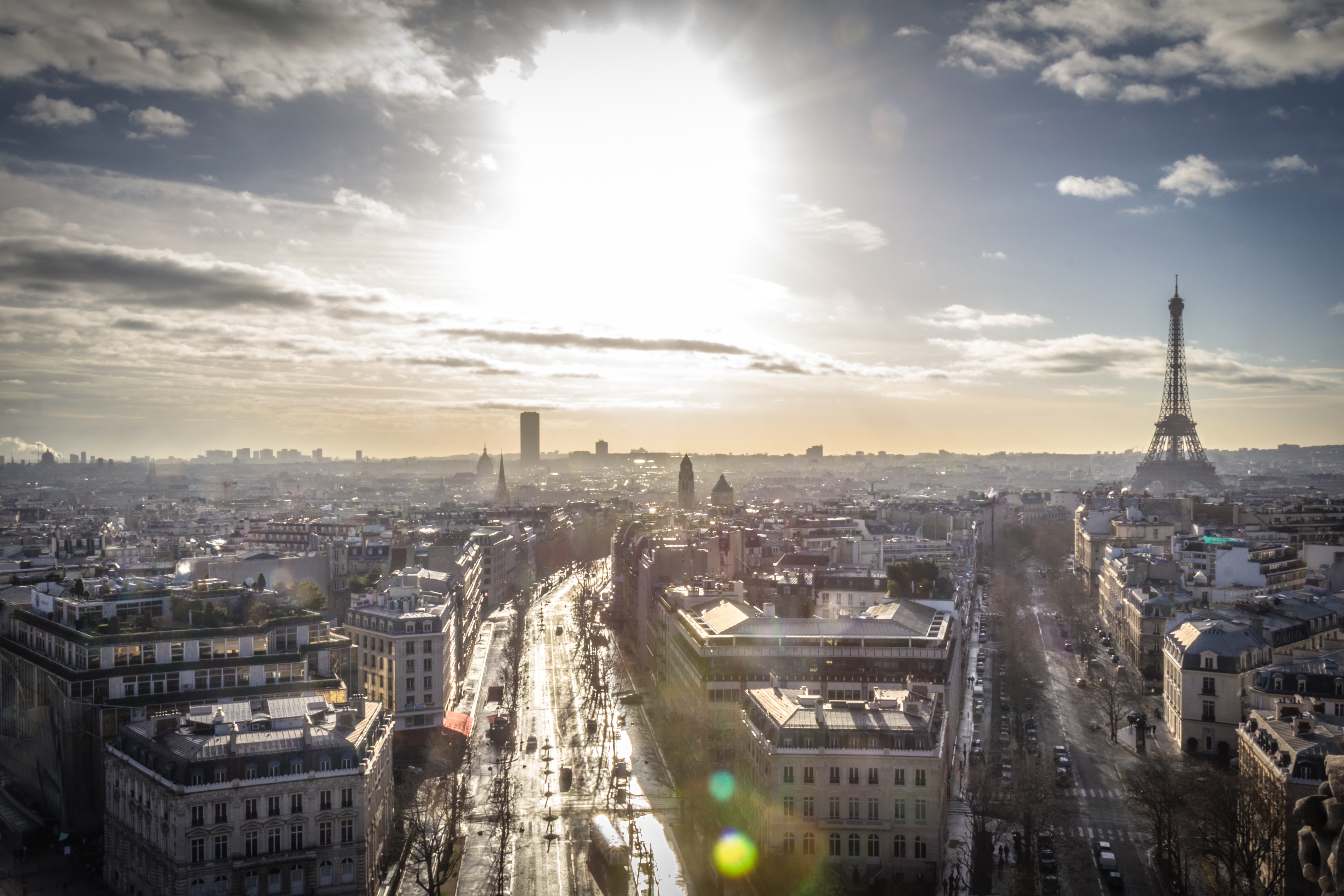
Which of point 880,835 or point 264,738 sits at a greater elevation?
point 264,738

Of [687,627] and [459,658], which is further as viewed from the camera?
[459,658]

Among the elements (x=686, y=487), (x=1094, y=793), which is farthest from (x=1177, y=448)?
(x=1094, y=793)

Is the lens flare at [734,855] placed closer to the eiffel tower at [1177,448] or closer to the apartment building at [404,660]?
the apartment building at [404,660]

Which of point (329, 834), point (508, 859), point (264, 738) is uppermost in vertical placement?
point (264, 738)

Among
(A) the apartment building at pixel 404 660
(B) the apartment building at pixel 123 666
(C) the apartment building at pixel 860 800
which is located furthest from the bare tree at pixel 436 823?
(C) the apartment building at pixel 860 800

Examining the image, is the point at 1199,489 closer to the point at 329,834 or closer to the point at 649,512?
the point at 649,512

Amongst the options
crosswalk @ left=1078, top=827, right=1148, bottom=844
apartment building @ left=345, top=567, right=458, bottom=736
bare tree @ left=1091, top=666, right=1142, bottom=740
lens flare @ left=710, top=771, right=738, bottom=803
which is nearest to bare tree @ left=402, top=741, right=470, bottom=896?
apartment building @ left=345, top=567, right=458, bottom=736

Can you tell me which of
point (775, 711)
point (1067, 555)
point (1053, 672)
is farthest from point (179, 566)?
point (1067, 555)
